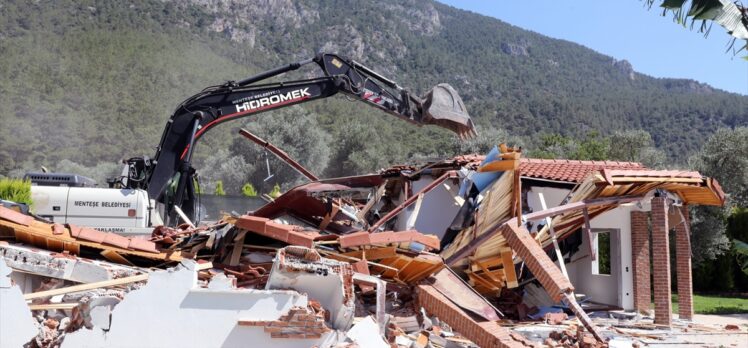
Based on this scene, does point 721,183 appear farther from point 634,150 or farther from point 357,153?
point 357,153

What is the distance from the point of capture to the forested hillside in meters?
52.6

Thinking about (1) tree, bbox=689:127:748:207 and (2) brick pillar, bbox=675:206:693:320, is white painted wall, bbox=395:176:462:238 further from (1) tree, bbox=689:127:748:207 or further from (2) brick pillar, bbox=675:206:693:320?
(1) tree, bbox=689:127:748:207

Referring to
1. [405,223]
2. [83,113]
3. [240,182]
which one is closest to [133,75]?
[83,113]

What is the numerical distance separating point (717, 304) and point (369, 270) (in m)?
14.6

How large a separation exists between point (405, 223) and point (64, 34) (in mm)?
62745

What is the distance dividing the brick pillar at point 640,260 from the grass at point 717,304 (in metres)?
3.34

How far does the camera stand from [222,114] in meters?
14.6

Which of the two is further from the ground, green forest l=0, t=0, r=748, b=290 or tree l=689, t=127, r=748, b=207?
green forest l=0, t=0, r=748, b=290

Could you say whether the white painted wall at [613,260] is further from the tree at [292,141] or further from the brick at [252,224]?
the tree at [292,141]

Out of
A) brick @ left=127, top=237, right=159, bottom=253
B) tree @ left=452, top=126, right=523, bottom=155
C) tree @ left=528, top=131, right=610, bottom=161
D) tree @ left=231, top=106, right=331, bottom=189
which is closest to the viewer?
brick @ left=127, top=237, right=159, bottom=253

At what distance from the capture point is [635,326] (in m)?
13.7

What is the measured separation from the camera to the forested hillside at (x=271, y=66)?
173 ft

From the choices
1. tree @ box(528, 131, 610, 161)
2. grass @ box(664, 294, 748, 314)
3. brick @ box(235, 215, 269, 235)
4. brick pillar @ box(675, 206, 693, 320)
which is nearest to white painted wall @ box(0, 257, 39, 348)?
brick @ box(235, 215, 269, 235)

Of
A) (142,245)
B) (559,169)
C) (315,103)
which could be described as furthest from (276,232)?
(315,103)
